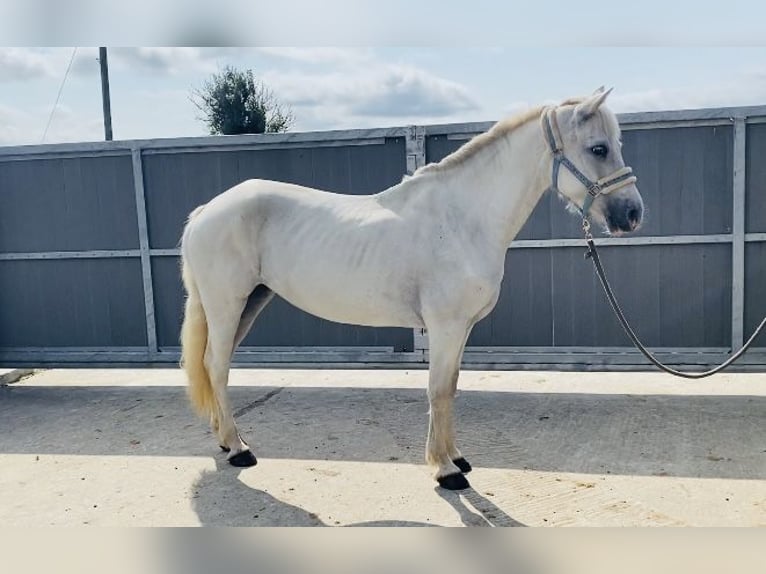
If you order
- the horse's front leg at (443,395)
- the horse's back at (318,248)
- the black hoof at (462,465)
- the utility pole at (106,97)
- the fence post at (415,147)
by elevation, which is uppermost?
the utility pole at (106,97)

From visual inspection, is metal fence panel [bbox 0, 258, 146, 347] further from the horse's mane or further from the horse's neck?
the horse's neck

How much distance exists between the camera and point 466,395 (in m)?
5.16

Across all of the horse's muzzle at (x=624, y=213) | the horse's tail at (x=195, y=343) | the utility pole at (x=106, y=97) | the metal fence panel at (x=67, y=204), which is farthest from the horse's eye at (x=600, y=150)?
the utility pole at (x=106, y=97)

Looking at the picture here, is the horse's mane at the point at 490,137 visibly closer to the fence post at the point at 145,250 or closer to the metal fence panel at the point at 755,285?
the metal fence panel at the point at 755,285

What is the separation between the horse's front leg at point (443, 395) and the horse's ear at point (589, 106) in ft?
3.80

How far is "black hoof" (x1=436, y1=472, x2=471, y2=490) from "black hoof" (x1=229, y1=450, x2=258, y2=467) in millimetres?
1137

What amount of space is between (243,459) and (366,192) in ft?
8.14

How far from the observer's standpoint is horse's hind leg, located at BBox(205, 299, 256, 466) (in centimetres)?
370

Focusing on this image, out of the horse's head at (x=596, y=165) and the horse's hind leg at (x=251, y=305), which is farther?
the horse's hind leg at (x=251, y=305)

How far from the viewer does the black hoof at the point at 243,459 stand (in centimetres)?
370

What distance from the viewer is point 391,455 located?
12.5 feet

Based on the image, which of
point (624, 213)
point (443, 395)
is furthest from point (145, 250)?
point (624, 213)

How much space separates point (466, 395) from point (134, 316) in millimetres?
3038

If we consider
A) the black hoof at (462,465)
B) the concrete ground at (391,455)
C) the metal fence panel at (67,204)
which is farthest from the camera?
the metal fence panel at (67,204)
